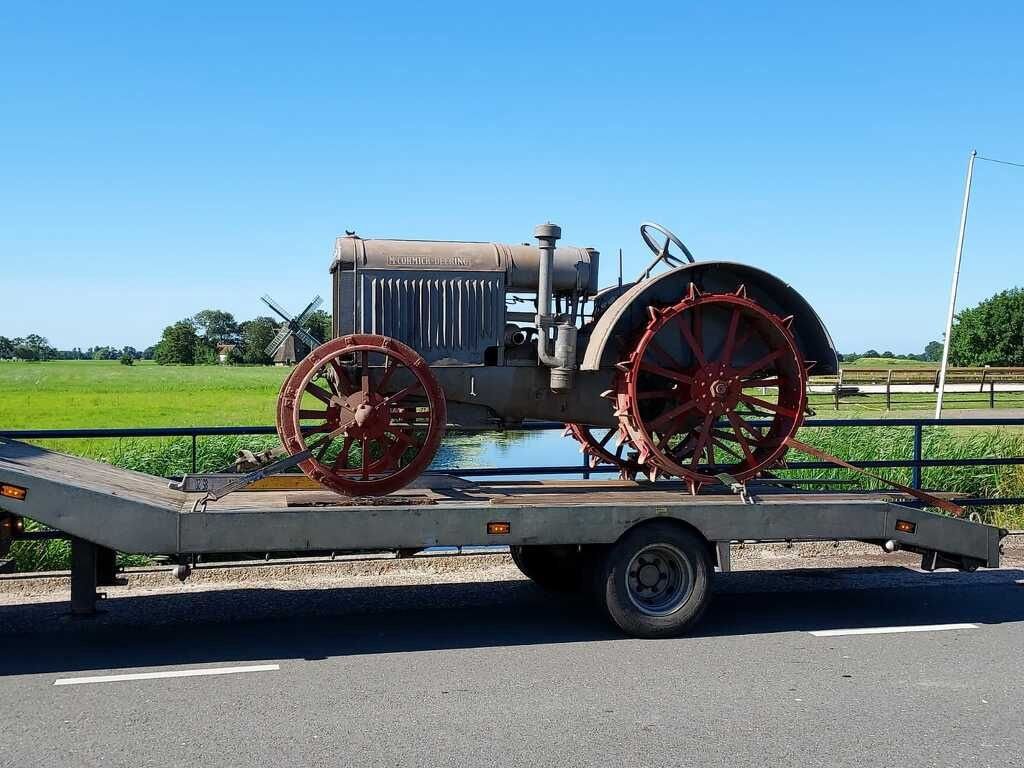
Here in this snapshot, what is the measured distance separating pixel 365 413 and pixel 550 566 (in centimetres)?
210

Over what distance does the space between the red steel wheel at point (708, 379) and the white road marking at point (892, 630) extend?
48.6 inches

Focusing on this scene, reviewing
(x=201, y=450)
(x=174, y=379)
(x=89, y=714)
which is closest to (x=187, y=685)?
(x=89, y=714)

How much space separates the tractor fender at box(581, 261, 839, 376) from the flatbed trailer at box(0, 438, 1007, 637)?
1.04m

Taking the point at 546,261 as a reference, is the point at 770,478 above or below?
below

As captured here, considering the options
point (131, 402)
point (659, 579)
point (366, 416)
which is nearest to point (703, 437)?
point (659, 579)

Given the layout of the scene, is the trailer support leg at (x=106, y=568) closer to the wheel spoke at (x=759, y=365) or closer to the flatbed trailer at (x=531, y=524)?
the flatbed trailer at (x=531, y=524)

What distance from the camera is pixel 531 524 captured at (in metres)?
6.43

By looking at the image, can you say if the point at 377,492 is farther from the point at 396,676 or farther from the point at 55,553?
the point at 55,553

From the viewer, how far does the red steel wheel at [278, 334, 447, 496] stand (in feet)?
22.2

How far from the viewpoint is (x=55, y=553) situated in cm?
977

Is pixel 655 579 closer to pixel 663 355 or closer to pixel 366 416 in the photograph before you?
pixel 663 355

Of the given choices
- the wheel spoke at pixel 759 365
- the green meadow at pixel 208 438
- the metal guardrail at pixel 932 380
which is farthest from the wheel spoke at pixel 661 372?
the metal guardrail at pixel 932 380

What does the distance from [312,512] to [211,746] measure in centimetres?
169

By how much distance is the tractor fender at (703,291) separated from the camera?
7.33m
